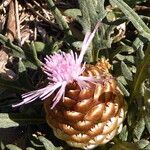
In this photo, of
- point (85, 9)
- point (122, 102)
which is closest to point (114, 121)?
point (122, 102)

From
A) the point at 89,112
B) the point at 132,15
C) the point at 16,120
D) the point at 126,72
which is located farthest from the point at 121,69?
the point at 16,120

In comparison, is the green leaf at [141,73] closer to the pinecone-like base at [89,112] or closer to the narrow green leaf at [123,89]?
the narrow green leaf at [123,89]

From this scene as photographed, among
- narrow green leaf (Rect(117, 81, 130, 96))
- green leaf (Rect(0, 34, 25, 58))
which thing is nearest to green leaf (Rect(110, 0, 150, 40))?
narrow green leaf (Rect(117, 81, 130, 96))

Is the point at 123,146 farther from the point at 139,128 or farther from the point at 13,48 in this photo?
the point at 13,48

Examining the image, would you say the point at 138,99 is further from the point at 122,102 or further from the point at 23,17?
the point at 23,17

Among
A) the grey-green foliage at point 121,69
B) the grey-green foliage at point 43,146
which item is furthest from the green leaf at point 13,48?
the grey-green foliage at point 43,146

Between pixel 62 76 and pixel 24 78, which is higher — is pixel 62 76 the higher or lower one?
the higher one

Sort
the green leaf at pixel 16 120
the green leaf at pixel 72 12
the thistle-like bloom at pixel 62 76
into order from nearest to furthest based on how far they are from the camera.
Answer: the thistle-like bloom at pixel 62 76 → the green leaf at pixel 16 120 → the green leaf at pixel 72 12
